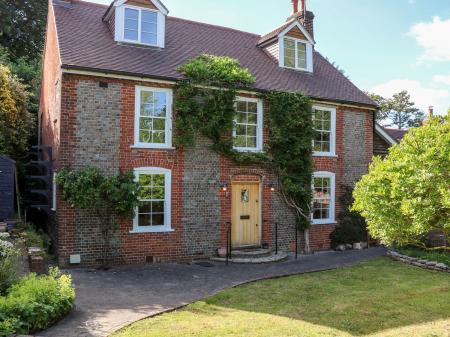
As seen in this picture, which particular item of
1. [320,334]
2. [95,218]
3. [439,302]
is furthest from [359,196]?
[95,218]

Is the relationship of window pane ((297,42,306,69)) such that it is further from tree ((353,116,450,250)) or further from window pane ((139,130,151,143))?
tree ((353,116,450,250))

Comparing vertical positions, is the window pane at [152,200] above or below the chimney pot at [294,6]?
below

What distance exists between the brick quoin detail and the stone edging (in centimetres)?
284

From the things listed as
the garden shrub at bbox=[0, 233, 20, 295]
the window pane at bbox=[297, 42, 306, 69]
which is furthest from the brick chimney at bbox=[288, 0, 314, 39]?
the garden shrub at bbox=[0, 233, 20, 295]

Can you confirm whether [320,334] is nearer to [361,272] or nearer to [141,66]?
[361,272]

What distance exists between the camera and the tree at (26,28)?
2967 cm

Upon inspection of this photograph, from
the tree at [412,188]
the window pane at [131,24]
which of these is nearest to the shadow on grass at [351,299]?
the tree at [412,188]

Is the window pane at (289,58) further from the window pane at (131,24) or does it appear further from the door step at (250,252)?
the door step at (250,252)

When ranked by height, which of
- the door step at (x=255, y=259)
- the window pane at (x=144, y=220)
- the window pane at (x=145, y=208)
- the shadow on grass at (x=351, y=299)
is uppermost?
the window pane at (x=145, y=208)

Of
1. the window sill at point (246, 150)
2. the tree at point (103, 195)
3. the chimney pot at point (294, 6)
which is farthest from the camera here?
the chimney pot at point (294, 6)

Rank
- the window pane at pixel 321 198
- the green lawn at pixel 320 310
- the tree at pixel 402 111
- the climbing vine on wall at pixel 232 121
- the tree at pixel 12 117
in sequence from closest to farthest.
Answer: the green lawn at pixel 320 310, the climbing vine on wall at pixel 232 121, the tree at pixel 12 117, the window pane at pixel 321 198, the tree at pixel 402 111

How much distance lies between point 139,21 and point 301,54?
7.42 m

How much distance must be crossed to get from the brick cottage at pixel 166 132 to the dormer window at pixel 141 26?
4 cm

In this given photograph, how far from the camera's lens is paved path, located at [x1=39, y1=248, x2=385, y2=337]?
7.52 m
